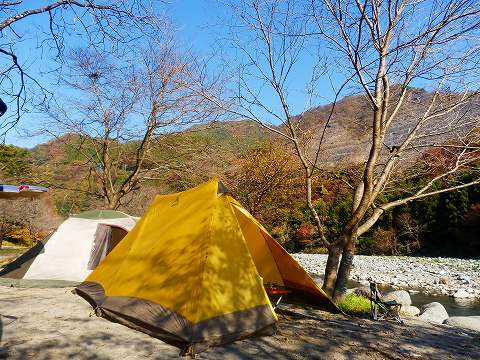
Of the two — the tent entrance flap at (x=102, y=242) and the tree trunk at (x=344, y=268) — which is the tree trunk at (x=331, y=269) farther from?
the tent entrance flap at (x=102, y=242)

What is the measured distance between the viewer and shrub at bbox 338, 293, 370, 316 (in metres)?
6.69

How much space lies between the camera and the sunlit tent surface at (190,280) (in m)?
4.05

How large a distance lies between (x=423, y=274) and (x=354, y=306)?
38.6 ft

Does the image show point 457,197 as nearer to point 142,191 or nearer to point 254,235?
point 142,191

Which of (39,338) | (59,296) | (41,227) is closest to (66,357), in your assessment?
(39,338)

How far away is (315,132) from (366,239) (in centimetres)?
2024

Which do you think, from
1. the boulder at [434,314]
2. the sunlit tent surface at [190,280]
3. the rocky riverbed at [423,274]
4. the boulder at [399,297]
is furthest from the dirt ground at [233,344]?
the rocky riverbed at [423,274]

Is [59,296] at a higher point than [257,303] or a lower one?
lower

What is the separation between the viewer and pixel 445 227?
85.5 feet

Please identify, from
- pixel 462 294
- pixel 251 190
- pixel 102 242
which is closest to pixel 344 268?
pixel 102 242

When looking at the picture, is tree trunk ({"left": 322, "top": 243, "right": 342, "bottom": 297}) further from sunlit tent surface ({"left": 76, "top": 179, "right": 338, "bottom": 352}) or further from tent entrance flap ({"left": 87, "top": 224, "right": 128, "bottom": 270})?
tent entrance flap ({"left": 87, "top": 224, "right": 128, "bottom": 270})

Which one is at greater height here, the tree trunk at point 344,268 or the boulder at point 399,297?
the tree trunk at point 344,268

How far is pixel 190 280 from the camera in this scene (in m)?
4.25

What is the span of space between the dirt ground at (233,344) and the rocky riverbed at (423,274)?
377 inches
